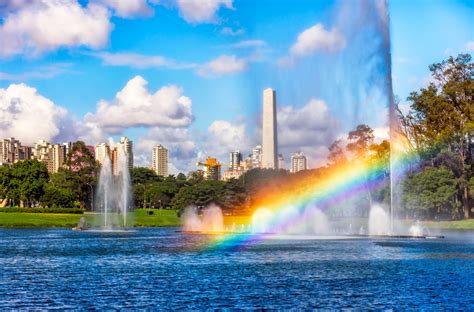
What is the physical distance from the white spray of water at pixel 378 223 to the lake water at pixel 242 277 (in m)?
16.6

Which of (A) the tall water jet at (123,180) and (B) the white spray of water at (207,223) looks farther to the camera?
(A) the tall water jet at (123,180)

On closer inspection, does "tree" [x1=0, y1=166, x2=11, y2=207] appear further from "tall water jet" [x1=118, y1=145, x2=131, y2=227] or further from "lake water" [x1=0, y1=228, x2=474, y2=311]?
"lake water" [x1=0, y1=228, x2=474, y2=311]

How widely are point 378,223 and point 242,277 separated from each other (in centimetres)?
4861

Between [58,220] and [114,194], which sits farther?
[114,194]

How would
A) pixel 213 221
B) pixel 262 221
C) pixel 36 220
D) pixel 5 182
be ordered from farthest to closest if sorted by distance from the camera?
pixel 5 182 → pixel 36 220 → pixel 213 221 → pixel 262 221

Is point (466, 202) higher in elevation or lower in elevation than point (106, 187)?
lower

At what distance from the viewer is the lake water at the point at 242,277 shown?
38562 mm

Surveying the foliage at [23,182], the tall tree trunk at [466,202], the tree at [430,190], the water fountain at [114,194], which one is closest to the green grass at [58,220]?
the water fountain at [114,194]

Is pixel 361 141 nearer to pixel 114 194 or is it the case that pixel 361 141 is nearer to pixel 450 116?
pixel 450 116

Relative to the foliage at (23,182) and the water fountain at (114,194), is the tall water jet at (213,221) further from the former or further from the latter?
the foliage at (23,182)

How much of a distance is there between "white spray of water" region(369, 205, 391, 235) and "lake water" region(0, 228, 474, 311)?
16.6 metres

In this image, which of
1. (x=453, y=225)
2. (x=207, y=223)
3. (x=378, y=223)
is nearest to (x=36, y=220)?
(x=207, y=223)

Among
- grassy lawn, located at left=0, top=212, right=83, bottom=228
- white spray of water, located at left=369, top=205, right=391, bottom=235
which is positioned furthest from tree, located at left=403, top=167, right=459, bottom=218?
grassy lawn, located at left=0, top=212, right=83, bottom=228

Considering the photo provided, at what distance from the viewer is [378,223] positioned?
9462 centimetres
